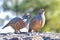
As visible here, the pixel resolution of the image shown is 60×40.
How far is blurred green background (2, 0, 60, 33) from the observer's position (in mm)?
3730

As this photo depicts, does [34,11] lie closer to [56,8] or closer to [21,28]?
[56,8]

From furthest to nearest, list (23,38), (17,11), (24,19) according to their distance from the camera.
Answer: (17,11) < (24,19) < (23,38)

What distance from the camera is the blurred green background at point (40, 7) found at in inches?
147

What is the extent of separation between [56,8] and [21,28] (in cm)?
197

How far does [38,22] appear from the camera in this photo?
6.48ft

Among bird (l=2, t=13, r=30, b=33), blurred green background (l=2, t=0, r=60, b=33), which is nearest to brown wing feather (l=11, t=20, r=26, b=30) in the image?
bird (l=2, t=13, r=30, b=33)

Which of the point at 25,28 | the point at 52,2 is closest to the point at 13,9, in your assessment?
the point at 52,2

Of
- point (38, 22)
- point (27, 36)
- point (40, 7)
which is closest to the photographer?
point (27, 36)

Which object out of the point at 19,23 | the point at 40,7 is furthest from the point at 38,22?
the point at 40,7

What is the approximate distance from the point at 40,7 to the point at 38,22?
70.5 inches

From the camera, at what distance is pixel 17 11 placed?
3715 mm

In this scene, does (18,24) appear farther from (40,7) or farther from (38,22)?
(40,7)

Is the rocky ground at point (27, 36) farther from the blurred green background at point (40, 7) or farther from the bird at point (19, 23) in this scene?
the blurred green background at point (40, 7)

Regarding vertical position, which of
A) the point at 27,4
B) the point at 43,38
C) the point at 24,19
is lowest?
the point at 43,38
